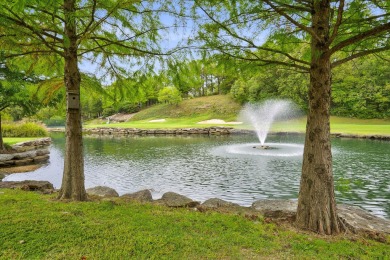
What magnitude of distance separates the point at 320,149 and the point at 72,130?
429 centimetres

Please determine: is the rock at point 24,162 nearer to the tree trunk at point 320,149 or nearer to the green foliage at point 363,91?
the tree trunk at point 320,149

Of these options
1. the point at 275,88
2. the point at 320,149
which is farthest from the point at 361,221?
the point at 275,88

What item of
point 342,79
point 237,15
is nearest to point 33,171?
point 237,15

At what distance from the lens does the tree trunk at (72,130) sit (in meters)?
5.04

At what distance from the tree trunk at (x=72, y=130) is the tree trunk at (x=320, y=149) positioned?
404 cm

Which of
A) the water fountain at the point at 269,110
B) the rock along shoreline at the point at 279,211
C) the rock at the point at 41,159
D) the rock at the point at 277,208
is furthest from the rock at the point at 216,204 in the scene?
the water fountain at the point at 269,110

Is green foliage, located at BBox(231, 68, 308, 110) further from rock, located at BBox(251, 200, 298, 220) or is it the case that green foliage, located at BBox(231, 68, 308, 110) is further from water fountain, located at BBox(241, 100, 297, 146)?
rock, located at BBox(251, 200, 298, 220)

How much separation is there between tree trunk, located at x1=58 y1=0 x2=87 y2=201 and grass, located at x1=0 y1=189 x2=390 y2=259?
2.00 ft

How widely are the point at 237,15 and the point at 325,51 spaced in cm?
140

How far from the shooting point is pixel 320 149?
4.18m

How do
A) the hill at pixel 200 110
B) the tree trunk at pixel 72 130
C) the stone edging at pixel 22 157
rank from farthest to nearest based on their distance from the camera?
the hill at pixel 200 110
the stone edging at pixel 22 157
the tree trunk at pixel 72 130

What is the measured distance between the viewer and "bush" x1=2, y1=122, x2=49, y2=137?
2220 cm

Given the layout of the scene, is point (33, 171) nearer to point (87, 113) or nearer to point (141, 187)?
point (141, 187)

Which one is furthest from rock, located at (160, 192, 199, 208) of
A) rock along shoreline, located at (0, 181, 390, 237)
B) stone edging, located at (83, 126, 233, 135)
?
stone edging, located at (83, 126, 233, 135)
